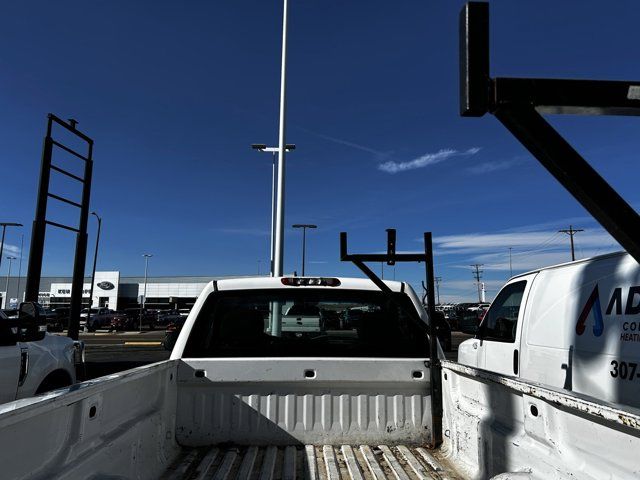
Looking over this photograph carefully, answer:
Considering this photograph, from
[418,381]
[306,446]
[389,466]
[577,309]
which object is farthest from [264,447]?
[577,309]

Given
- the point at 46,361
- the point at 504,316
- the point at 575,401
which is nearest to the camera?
the point at 575,401

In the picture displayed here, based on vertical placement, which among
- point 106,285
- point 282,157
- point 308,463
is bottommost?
point 308,463

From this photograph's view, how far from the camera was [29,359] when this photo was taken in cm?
509

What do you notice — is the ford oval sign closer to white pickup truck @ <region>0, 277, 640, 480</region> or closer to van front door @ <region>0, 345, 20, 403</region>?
van front door @ <region>0, 345, 20, 403</region>

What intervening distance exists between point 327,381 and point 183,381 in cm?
101

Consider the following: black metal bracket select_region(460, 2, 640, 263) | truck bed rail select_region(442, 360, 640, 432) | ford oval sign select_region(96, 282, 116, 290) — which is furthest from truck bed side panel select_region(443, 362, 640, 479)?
ford oval sign select_region(96, 282, 116, 290)

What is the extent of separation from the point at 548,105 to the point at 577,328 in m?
3.16

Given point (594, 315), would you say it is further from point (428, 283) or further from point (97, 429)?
point (97, 429)

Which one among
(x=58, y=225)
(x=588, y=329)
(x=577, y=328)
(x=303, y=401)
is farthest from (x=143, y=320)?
(x=588, y=329)

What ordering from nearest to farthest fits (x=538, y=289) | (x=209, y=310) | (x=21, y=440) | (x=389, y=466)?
(x=21, y=440), (x=389, y=466), (x=209, y=310), (x=538, y=289)

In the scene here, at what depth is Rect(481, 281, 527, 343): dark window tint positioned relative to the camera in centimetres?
571

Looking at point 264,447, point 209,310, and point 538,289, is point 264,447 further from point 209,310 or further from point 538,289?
point 538,289

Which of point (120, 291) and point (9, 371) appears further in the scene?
point (120, 291)

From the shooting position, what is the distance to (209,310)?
385 cm
